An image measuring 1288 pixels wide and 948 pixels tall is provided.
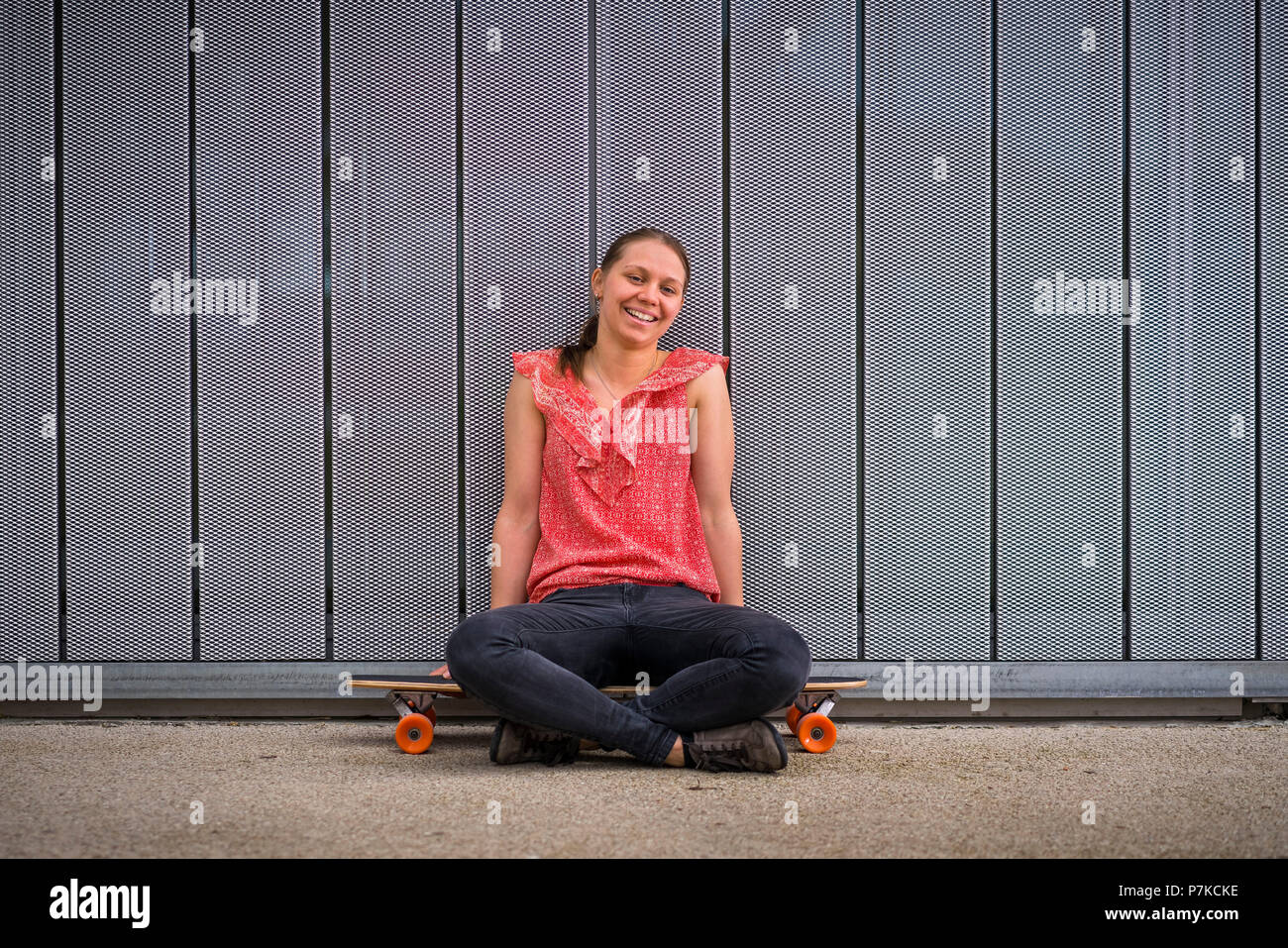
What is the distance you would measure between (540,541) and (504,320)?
0.67m

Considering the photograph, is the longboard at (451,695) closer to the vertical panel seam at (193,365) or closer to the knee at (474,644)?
the knee at (474,644)

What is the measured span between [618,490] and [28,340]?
1.78 m

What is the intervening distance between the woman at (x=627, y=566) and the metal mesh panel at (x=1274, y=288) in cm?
156

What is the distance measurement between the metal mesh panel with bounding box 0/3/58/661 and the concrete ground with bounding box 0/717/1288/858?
1.21 feet

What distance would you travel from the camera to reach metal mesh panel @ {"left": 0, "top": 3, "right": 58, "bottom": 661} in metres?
2.66

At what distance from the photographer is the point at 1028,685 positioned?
8.70 ft

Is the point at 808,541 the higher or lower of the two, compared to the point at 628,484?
lower

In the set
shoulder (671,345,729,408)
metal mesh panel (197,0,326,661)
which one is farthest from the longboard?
shoulder (671,345,729,408)

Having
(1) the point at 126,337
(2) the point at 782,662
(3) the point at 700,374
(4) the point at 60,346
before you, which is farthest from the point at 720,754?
(4) the point at 60,346

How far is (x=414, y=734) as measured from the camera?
2.27 m

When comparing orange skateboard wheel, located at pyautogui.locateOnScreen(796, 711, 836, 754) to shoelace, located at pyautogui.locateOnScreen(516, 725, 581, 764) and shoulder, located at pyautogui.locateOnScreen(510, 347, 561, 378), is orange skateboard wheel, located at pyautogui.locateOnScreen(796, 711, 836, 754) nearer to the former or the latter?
shoelace, located at pyautogui.locateOnScreen(516, 725, 581, 764)

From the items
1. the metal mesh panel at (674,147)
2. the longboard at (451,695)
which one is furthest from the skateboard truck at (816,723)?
the metal mesh panel at (674,147)

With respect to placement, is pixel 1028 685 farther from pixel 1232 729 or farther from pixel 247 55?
pixel 247 55
